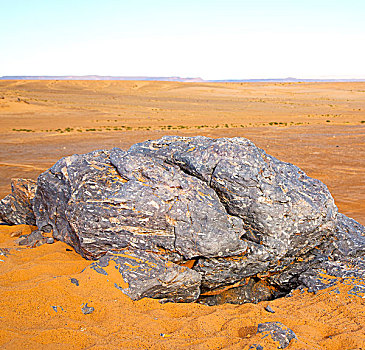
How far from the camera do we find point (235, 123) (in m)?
36.2

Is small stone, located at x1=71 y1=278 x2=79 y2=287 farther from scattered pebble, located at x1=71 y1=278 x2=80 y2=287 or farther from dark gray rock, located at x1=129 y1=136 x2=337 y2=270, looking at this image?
dark gray rock, located at x1=129 y1=136 x2=337 y2=270

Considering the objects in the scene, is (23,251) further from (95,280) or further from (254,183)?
(254,183)

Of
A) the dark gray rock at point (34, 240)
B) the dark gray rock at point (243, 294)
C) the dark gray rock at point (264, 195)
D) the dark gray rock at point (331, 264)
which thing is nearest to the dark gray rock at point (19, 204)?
the dark gray rock at point (34, 240)

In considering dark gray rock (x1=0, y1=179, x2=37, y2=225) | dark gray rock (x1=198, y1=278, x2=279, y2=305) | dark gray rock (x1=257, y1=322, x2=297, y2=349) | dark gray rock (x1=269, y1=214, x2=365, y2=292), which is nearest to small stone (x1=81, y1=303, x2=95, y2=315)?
dark gray rock (x1=198, y1=278, x2=279, y2=305)

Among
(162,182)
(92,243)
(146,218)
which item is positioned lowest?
(92,243)

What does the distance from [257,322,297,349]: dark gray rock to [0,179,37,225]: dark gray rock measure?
5641 mm

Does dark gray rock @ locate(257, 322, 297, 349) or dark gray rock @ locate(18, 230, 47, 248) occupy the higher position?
dark gray rock @ locate(18, 230, 47, 248)

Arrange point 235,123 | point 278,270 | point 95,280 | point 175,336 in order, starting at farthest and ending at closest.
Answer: point 235,123 < point 278,270 < point 95,280 < point 175,336

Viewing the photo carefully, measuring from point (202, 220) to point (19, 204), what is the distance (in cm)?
457

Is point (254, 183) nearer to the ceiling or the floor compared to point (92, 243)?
nearer to the ceiling

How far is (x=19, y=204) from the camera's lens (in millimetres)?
8312

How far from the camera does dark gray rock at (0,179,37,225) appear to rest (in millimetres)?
8086

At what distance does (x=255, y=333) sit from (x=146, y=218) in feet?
8.13

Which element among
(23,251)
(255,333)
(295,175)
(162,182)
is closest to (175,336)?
(255,333)
